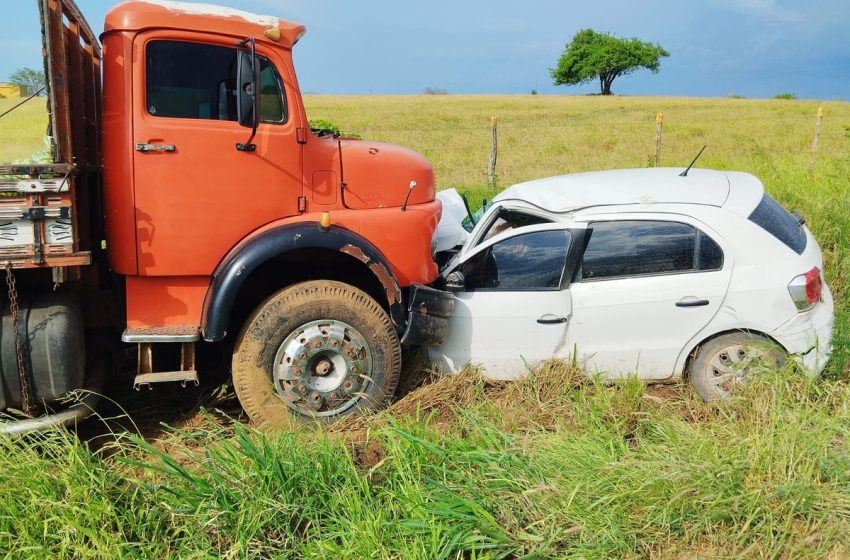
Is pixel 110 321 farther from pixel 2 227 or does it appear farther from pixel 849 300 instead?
pixel 849 300

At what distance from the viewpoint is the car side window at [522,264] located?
476 centimetres

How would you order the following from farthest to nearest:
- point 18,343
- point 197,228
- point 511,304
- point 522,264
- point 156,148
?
point 522,264 → point 511,304 → point 197,228 → point 156,148 → point 18,343

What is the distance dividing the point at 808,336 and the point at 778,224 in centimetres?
80

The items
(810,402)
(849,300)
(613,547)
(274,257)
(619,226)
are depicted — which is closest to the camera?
(613,547)

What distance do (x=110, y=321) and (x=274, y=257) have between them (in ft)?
3.99

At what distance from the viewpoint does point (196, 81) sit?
416 centimetres

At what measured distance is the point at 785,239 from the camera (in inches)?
178

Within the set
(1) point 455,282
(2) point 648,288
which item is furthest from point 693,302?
(1) point 455,282

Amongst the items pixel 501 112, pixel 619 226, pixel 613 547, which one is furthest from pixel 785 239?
pixel 501 112

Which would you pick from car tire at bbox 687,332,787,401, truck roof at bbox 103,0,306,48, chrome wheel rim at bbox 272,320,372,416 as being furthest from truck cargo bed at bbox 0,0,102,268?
car tire at bbox 687,332,787,401

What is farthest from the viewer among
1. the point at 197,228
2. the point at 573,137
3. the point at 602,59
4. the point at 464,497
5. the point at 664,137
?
the point at 602,59

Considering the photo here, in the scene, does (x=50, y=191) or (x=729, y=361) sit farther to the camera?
(x=729, y=361)

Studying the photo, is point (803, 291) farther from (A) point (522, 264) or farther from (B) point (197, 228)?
(B) point (197, 228)

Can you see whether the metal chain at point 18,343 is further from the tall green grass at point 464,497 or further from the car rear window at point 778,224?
the car rear window at point 778,224
